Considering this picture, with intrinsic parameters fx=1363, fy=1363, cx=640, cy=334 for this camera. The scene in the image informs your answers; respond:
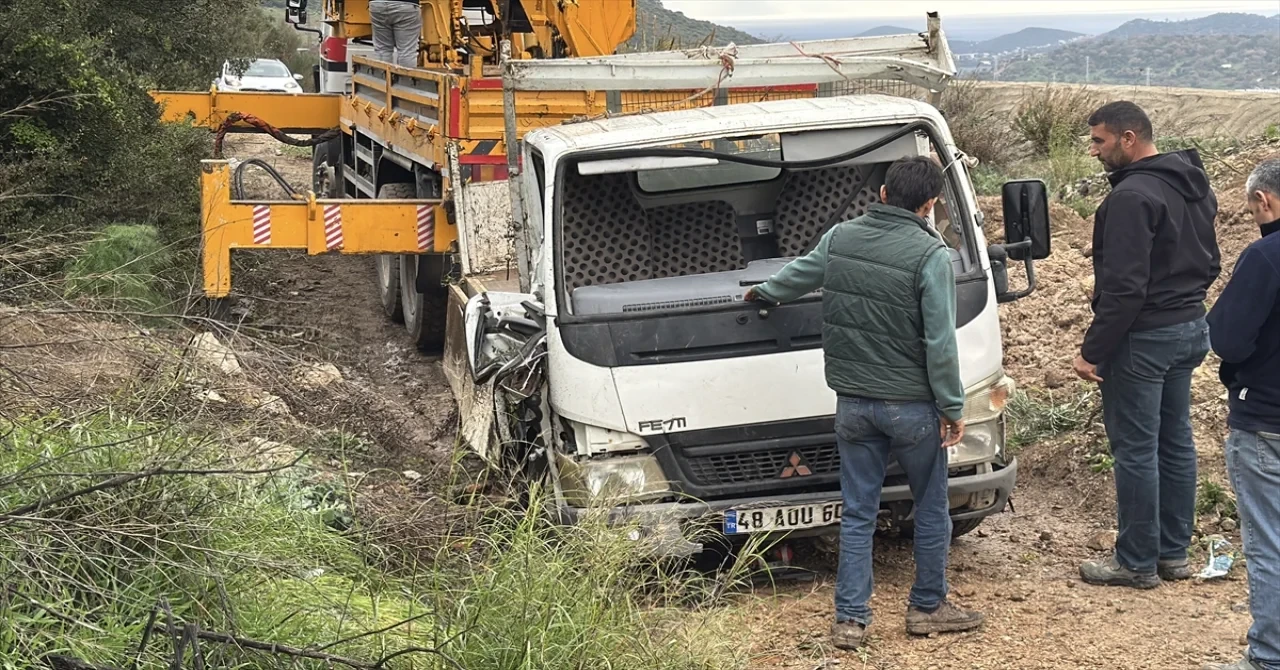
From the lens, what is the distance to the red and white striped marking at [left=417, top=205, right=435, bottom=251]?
344 inches

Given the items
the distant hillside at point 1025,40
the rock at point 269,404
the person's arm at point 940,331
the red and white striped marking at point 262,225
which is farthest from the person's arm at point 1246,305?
the distant hillside at point 1025,40

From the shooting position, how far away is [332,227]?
8609 millimetres

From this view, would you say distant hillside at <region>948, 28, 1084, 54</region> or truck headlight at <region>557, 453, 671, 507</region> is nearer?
truck headlight at <region>557, 453, 671, 507</region>

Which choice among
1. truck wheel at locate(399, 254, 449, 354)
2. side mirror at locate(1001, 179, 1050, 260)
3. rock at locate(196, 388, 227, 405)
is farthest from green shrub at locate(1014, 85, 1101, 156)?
rock at locate(196, 388, 227, 405)

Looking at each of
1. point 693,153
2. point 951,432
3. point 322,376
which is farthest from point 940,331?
point 322,376

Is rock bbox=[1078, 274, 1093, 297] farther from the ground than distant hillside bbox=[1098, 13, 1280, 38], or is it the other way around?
distant hillside bbox=[1098, 13, 1280, 38]

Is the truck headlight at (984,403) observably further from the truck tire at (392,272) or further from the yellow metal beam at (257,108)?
the yellow metal beam at (257,108)

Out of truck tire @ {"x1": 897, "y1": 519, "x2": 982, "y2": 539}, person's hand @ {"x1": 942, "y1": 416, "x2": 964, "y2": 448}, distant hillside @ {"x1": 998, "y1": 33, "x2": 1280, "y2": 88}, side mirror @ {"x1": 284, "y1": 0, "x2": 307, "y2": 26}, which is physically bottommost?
truck tire @ {"x1": 897, "y1": 519, "x2": 982, "y2": 539}

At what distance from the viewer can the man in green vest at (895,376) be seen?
187 inches

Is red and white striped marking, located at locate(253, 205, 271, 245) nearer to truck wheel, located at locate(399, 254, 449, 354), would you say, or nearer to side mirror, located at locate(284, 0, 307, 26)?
truck wheel, located at locate(399, 254, 449, 354)

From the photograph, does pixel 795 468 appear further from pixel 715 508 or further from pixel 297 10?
pixel 297 10

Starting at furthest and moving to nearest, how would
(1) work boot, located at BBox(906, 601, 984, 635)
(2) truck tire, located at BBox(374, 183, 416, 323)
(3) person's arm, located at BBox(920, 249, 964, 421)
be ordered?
(2) truck tire, located at BBox(374, 183, 416, 323), (1) work boot, located at BBox(906, 601, 984, 635), (3) person's arm, located at BBox(920, 249, 964, 421)

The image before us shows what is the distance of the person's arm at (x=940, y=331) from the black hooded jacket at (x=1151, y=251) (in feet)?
2.67

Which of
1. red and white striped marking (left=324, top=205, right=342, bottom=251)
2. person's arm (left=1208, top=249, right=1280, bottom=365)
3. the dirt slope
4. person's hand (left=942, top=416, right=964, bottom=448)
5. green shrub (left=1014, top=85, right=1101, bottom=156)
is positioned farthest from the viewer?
the dirt slope
